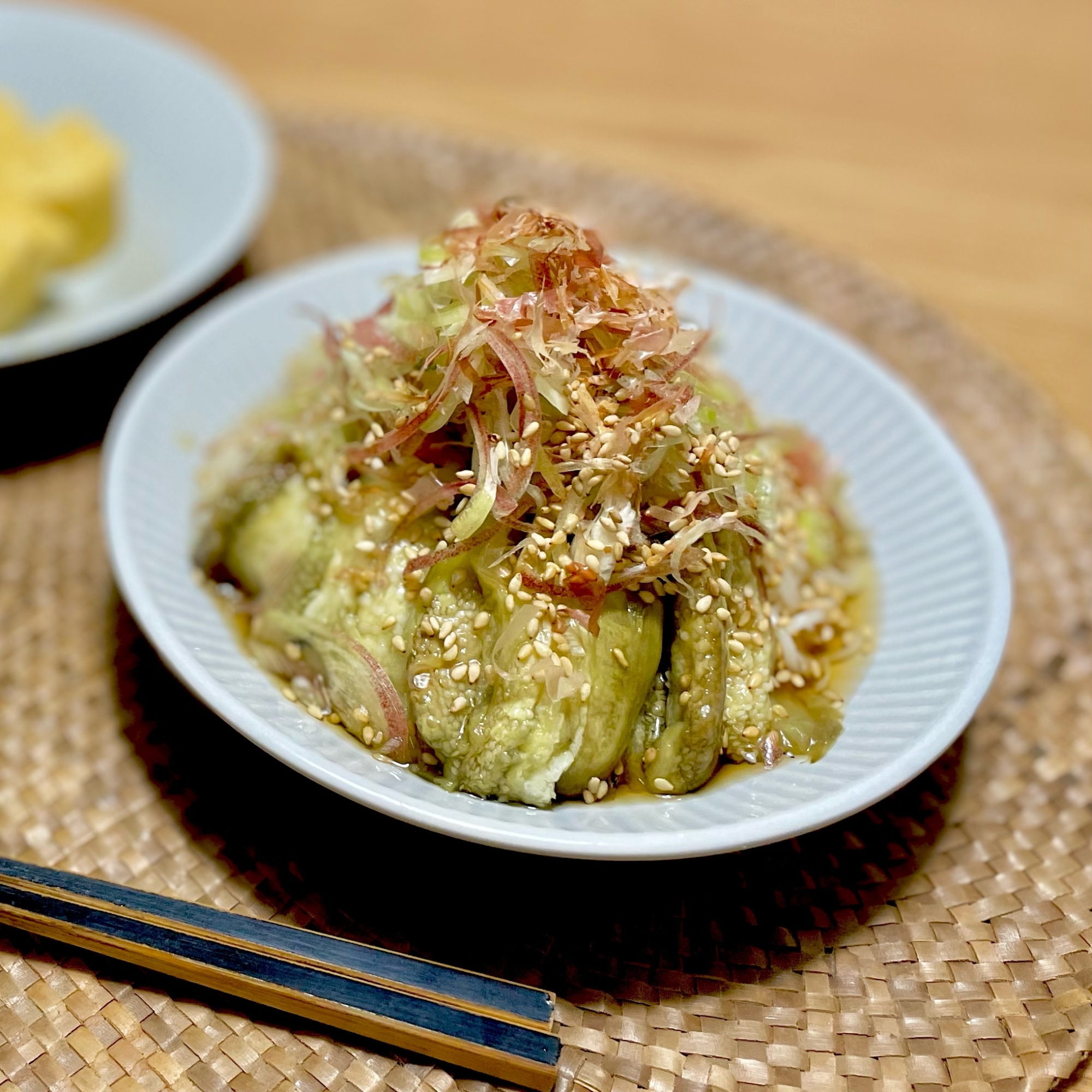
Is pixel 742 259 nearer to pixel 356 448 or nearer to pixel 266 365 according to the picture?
pixel 266 365

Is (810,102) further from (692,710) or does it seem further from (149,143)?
(692,710)

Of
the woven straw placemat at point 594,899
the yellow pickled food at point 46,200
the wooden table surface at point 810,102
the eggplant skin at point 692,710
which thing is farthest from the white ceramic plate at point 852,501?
the wooden table surface at point 810,102

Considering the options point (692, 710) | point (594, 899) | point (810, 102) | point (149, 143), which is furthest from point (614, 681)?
point (810, 102)

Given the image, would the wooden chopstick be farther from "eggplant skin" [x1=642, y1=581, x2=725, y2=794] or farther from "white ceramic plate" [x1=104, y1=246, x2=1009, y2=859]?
"eggplant skin" [x1=642, y1=581, x2=725, y2=794]

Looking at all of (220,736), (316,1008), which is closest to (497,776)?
(316,1008)

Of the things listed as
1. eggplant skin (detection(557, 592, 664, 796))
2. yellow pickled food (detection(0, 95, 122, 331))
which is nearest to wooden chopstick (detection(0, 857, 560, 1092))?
eggplant skin (detection(557, 592, 664, 796))

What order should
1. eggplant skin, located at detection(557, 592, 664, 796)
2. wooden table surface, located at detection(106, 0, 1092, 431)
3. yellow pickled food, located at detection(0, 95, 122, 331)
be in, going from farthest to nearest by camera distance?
wooden table surface, located at detection(106, 0, 1092, 431) → yellow pickled food, located at detection(0, 95, 122, 331) → eggplant skin, located at detection(557, 592, 664, 796)
